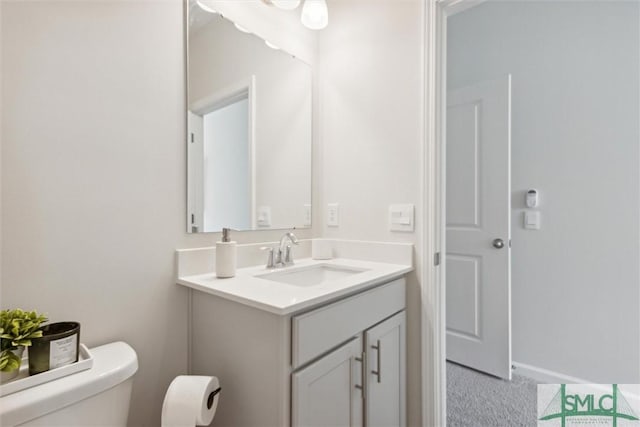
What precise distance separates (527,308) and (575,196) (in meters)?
0.76

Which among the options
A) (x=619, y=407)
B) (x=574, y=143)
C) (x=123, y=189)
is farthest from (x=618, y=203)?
(x=123, y=189)

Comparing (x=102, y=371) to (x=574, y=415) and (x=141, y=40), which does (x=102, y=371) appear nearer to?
(x=141, y=40)

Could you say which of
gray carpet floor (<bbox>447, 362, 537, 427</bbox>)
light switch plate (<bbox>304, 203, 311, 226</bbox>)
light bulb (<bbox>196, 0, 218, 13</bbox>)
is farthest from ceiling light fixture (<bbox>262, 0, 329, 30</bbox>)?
gray carpet floor (<bbox>447, 362, 537, 427</bbox>)

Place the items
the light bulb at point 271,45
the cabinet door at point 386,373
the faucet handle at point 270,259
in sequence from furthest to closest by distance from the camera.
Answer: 1. the light bulb at point 271,45
2. the faucet handle at point 270,259
3. the cabinet door at point 386,373

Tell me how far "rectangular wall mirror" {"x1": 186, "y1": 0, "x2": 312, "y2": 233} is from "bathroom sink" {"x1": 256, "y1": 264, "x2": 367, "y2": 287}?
0.25 metres

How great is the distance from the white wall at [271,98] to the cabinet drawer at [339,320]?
590 millimetres

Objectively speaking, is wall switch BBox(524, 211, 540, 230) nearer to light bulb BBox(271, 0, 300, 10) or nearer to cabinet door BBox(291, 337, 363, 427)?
cabinet door BBox(291, 337, 363, 427)

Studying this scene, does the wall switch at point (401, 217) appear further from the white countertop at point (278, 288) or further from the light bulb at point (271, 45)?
the light bulb at point (271, 45)

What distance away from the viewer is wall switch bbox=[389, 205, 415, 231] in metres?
1.38

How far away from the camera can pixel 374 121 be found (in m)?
1.50

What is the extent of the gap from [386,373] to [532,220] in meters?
1.48

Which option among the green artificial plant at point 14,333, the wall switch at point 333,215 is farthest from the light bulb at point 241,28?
the green artificial plant at point 14,333

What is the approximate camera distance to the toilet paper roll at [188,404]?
871 mm

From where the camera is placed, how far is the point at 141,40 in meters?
1.07
